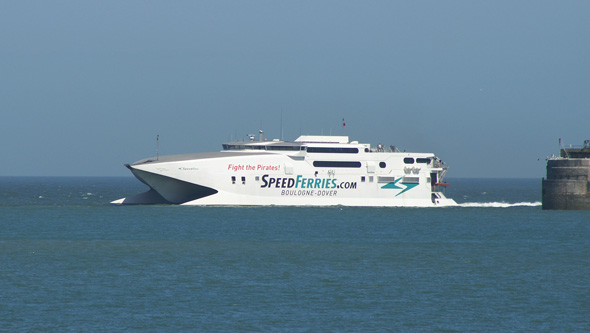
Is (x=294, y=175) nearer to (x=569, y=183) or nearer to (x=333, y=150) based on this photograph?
(x=333, y=150)

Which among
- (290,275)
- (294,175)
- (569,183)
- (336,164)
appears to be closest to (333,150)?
(336,164)

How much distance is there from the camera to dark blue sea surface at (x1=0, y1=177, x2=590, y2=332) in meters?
25.1

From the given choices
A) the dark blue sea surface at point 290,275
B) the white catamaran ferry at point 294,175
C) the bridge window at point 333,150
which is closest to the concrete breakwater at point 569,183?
the dark blue sea surface at point 290,275

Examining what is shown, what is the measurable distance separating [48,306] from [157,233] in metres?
23.2

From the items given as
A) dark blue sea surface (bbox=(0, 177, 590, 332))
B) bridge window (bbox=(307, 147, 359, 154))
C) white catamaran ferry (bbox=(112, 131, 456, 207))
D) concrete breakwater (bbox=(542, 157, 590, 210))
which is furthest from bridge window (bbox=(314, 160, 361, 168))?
concrete breakwater (bbox=(542, 157, 590, 210))

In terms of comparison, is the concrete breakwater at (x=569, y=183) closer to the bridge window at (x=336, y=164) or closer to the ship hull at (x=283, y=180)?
the ship hull at (x=283, y=180)

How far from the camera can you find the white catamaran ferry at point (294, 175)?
6606cm

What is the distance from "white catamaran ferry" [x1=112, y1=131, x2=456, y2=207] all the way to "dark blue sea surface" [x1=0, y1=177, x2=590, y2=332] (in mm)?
7201

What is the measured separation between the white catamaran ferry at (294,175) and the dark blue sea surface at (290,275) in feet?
23.6

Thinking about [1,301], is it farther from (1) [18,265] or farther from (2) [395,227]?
(2) [395,227]

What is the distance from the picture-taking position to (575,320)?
2530 cm

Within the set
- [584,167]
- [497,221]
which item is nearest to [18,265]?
[497,221]

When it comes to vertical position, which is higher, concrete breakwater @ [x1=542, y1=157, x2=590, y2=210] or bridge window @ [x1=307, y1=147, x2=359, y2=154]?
bridge window @ [x1=307, y1=147, x2=359, y2=154]

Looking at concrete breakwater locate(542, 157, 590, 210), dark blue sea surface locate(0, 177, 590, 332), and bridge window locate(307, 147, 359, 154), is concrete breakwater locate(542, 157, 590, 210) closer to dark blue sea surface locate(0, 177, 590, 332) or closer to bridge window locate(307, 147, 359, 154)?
dark blue sea surface locate(0, 177, 590, 332)
